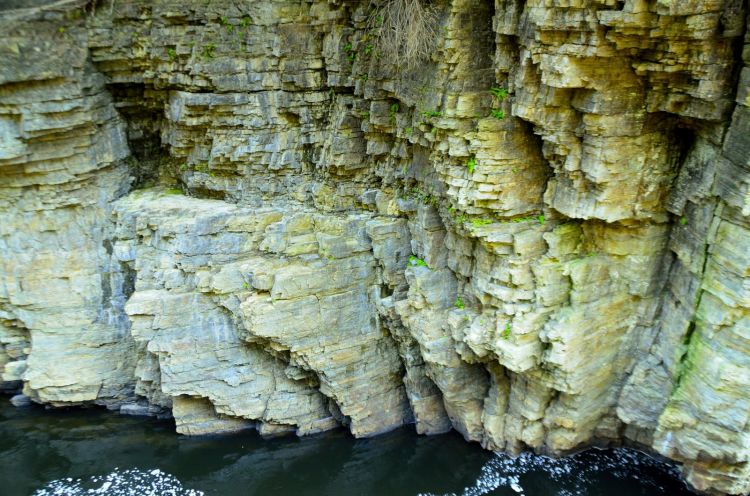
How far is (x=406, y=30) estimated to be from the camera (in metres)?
8.21

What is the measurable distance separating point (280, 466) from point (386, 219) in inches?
182

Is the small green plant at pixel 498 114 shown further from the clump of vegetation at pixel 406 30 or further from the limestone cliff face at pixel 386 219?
the clump of vegetation at pixel 406 30

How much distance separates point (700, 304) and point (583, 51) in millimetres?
3579

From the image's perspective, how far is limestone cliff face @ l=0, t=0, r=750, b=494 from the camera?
22.6 feet

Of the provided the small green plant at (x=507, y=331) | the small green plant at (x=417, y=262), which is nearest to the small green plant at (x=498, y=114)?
the small green plant at (x=417, y=262)

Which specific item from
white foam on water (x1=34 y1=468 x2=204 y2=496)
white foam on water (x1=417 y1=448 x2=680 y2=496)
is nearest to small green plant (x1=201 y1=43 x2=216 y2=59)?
white foam on water (x1=34 y1=468 x2=204 y2=496)

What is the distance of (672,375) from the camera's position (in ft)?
26.2

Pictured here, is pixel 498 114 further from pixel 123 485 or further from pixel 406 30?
pixel 123 485

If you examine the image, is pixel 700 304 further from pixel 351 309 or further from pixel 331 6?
pixel 331 6

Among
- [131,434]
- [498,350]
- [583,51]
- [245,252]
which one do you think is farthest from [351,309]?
[583,51]

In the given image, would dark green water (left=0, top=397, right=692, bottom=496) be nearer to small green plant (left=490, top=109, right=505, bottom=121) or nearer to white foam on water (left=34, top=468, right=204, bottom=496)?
white foam on water (left=34, top=468, right=204, bottom=496)

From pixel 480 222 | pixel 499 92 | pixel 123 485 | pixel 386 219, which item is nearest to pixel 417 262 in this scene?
pixel 386 219

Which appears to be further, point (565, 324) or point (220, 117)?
point (220, 117)

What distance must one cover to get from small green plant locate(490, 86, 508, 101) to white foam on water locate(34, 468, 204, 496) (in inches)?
300
